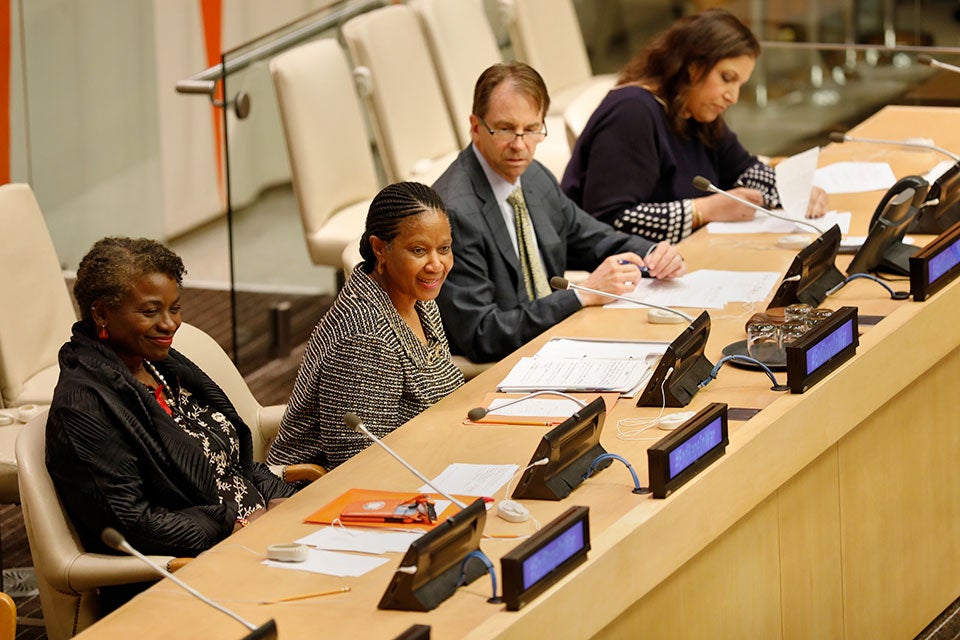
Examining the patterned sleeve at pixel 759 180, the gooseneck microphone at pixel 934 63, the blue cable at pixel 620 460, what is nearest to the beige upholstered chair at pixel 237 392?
the blue cable at pixel 620 460

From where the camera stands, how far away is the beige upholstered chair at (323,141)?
15.1 feet

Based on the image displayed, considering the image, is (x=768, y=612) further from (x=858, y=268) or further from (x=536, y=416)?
(x=858, y=268)

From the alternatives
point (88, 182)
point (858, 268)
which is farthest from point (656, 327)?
point (88, 182)

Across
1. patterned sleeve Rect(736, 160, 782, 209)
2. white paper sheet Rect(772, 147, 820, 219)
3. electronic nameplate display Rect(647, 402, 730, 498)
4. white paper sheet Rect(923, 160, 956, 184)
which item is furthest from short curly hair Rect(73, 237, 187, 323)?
white paper sheet Rect(923, 160, 956, 184)

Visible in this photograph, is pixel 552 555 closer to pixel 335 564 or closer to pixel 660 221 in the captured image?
pixel 335 564

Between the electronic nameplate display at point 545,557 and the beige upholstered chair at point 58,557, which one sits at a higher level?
the electronic nameplate display at point 545,557

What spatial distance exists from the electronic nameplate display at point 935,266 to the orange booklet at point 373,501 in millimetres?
1283

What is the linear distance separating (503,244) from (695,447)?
1.22 m

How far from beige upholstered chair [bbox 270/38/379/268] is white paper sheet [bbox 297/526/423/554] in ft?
7.49

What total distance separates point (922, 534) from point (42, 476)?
6.21ft

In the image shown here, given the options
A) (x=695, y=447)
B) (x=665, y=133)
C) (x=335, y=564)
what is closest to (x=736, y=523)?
(x=695, y=447)

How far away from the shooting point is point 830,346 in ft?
9.32

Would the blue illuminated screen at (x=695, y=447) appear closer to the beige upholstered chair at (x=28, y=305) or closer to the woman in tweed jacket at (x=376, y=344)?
the woman in tweed jacket at (x=376, y=344)

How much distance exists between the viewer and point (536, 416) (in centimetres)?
285
